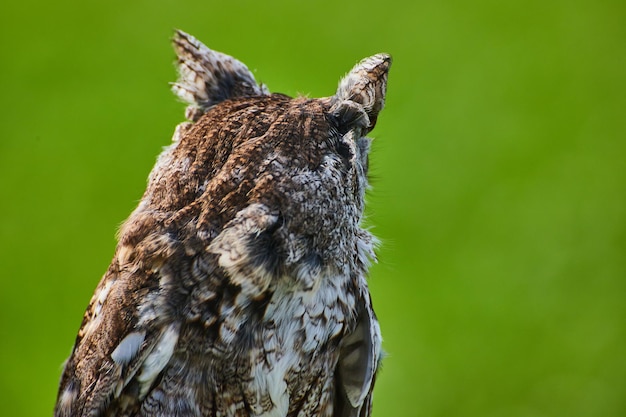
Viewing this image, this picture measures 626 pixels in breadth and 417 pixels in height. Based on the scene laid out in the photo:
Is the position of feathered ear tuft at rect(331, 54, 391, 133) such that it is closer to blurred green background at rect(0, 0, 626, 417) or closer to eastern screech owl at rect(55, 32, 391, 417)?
eastern screech owl at rect(55, 32, 391, 417)

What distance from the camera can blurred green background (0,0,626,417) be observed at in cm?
570

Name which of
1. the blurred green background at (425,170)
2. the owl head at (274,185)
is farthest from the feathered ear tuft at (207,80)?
the blurred green background at (425,170)

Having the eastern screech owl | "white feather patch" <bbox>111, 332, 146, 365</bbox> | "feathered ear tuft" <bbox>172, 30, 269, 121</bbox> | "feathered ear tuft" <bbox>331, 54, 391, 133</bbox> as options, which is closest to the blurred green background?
"feathered ear tuft" <bbox>172, 30, 269, 121</bbox>

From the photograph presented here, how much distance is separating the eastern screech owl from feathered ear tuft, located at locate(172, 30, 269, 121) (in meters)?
0.44

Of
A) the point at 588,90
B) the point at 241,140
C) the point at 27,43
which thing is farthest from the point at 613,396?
the point at 27,43

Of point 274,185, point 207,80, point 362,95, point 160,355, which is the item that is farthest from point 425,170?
point 160,355

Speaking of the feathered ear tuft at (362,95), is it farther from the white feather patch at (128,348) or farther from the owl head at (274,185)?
the white feather patch at (128,348)

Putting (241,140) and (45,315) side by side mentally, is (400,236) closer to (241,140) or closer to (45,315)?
(45,315)

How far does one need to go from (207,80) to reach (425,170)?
4.30m

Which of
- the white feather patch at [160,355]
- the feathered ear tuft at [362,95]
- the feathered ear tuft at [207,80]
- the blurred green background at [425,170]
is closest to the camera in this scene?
the white feather patch at [160,355]

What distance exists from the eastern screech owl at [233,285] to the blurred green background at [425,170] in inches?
124

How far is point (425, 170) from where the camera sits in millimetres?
6703

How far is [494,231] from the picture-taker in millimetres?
6371

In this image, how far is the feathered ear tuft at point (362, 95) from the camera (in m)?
2.22
